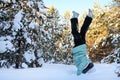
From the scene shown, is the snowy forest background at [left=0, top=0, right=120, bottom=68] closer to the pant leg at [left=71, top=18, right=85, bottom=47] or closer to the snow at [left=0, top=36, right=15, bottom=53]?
the snow at [left=0, top=36, right=15, bottom=53]

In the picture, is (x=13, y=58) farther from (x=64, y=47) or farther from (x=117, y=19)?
(x=64, y=47)

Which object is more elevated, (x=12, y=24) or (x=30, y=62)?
(x=12, y=24)

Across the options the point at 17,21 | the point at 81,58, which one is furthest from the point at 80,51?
the point at 17,21

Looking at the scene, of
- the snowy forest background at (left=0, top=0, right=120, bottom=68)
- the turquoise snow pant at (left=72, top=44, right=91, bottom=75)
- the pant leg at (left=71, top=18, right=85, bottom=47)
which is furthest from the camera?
the snowy forest background at (left=0, top=0, right=120, bottom=68)

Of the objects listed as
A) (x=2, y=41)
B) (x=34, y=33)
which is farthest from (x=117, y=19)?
(x=2, y=41)

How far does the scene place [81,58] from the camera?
6.08m

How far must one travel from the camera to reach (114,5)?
16797mm

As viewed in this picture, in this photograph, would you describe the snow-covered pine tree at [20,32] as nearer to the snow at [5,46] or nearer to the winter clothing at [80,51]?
the snow at [5,46]

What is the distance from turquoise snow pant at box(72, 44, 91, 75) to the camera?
5.91 meters

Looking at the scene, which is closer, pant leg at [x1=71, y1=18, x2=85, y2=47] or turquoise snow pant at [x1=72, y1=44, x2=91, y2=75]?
turquoise snow pant at [x1=72, y1=44, x2=91, y2=75]

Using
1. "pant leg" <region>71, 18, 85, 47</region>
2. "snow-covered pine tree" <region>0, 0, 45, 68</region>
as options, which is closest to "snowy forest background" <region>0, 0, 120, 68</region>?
"snow-covered pine tree" <region>0, 0, 45, 68</region>

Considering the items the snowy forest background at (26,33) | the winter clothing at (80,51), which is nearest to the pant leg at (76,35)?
the winter clothing at (80,51)

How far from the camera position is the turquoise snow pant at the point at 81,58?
5.91 meters

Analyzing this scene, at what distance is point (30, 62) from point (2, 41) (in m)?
2.03
